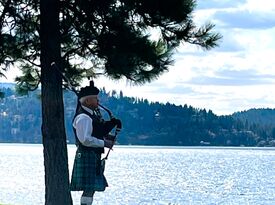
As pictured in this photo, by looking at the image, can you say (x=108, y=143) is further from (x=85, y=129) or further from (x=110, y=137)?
(x=85, y=129)

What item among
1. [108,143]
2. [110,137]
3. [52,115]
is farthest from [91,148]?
[52,115]

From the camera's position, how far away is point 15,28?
13.5m

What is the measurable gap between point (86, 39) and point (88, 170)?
9.45ft

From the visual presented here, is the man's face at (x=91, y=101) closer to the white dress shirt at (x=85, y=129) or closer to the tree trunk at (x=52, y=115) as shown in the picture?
the white dress shirt at (x=85, y=129)

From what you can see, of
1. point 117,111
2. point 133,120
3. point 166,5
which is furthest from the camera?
point 133,120

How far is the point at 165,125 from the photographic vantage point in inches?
7008

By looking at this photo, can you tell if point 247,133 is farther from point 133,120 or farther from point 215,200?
point 215,200

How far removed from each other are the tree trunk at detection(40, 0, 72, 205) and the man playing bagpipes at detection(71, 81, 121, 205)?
1.41 m

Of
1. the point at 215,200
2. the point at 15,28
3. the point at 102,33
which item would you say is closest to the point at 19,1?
the point at 15,28

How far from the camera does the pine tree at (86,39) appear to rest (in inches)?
486

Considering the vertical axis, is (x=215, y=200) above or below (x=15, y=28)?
below

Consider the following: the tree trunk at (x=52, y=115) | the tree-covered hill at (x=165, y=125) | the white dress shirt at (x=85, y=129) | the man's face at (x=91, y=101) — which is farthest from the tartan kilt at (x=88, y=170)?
the tree-covered hill at (x=165, y=125)

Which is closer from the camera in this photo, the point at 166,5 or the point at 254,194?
the point at 166,5

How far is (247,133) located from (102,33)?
17484cm
